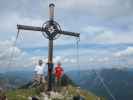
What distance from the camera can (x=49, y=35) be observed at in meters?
34.1

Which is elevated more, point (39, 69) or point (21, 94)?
point (39, 69)

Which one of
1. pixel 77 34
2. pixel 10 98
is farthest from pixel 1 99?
pixel 77 34

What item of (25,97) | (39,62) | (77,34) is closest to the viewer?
(39,62)

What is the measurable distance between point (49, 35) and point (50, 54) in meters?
→ 1.91

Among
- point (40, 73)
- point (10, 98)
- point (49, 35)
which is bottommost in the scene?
point (10, 98)

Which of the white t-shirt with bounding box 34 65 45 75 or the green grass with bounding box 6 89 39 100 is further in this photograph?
the green grass with bounding box 6 89 39 100

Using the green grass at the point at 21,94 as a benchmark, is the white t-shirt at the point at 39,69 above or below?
above

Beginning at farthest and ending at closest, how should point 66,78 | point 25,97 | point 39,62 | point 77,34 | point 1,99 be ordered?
point 66,78, point 77,34, point 25,97, point 39,62, point 1,99

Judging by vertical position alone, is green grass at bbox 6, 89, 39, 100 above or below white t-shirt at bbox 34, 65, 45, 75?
below

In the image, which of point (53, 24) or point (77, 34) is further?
point (77, 34)

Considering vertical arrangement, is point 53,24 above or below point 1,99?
above

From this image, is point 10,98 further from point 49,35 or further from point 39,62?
point 49,35

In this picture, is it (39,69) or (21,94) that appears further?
(21,94)

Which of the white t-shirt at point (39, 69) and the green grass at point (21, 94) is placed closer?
the white t-shirt at point (39, 69)
